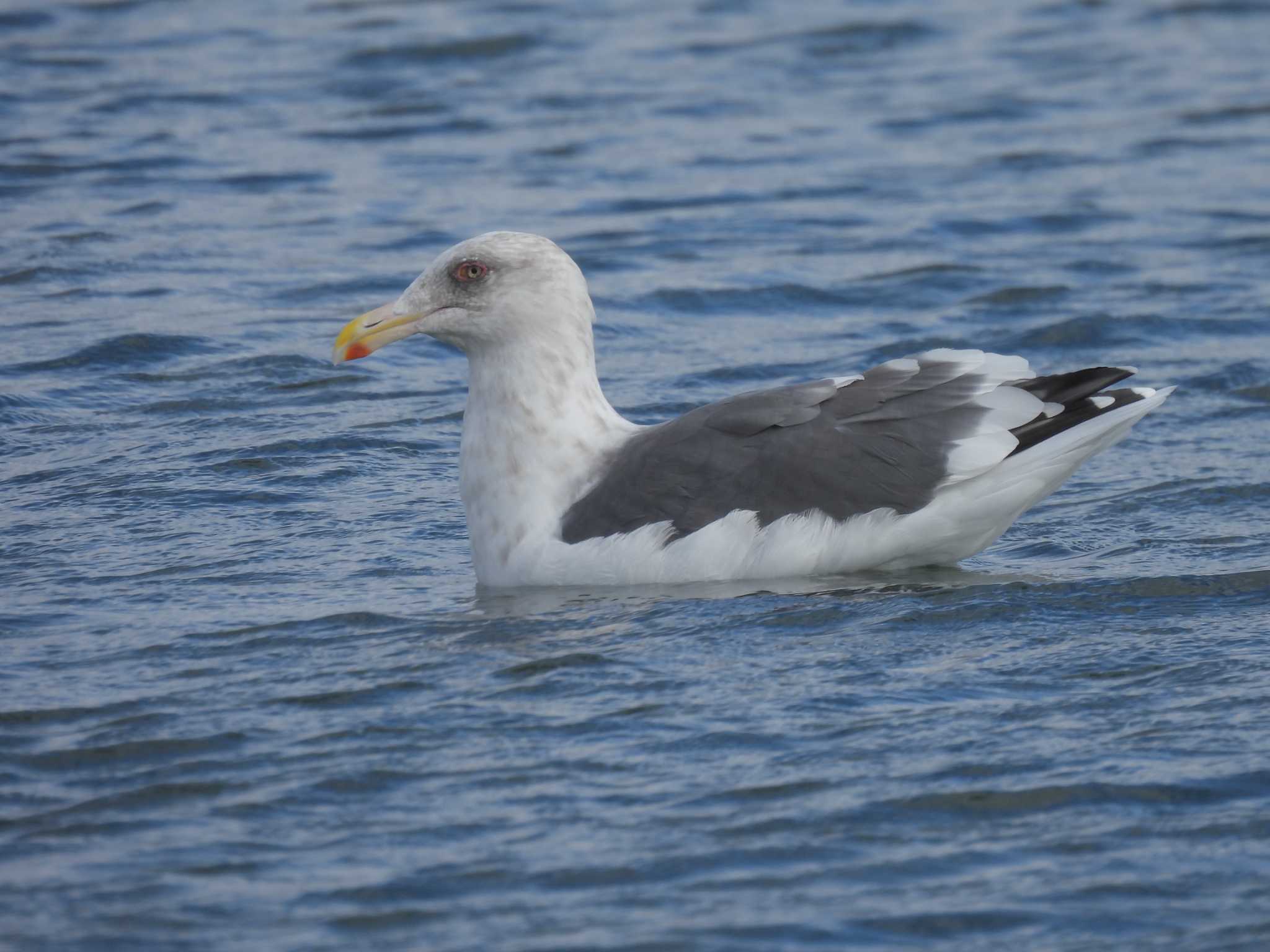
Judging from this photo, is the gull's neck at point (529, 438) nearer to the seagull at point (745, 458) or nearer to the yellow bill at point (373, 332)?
the seagull at point (745, 458)

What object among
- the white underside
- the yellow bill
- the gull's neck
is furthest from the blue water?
the yellow bill

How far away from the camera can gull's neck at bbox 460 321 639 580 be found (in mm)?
7430

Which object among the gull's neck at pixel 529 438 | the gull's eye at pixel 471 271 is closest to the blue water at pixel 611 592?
the gull's neck at pixel 529 438

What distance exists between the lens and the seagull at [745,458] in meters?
7.11

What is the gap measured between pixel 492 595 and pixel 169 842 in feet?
7.39

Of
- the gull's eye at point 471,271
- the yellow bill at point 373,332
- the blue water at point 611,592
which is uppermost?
Answer: the gull's eye at point 471,271

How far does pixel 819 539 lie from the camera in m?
7.14

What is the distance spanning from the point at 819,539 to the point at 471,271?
1.65 meters

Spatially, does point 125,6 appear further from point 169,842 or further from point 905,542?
point 169,842

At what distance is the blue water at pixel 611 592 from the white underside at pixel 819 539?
0.44 feet

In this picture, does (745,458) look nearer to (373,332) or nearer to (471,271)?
(471,271)

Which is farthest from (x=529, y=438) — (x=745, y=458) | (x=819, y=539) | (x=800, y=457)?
(x=819, y=539)

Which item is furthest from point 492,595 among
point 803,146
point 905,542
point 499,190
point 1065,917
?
point 803,146

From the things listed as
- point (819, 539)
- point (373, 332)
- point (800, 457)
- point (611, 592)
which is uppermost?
point (373, 332)
